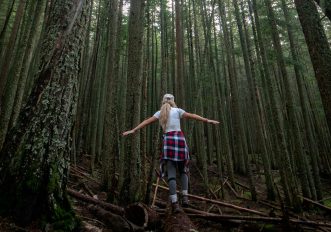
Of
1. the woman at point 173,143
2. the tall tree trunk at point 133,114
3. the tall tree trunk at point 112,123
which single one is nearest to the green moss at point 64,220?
the woman at point 173,143

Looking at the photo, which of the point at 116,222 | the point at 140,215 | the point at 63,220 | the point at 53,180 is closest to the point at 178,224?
the point at 140,215

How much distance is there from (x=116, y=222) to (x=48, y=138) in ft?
4.26

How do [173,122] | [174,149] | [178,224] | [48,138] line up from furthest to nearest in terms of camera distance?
1. [173,122]
2. [174,149]
3. [178,224]
4. [48,138]

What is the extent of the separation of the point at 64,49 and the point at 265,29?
702cm

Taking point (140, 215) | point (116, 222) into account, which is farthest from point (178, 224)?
point (116, 222)

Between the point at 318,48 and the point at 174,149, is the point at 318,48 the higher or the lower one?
the higher one

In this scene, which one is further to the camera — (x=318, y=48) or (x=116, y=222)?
(x=318, y=48)

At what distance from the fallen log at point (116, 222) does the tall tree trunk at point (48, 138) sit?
71cm

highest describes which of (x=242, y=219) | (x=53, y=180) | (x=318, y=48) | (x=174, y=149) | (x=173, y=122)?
(x=318, y=48)

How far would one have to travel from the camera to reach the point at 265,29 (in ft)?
26.6

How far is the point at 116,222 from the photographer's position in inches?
118

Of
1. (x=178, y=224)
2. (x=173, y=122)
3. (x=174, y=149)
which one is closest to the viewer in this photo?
(x=178, y=224)

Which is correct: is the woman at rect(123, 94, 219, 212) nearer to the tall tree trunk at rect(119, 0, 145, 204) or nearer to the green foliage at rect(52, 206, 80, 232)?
the tall tree trunk at rect(119, 0, 145, 204)

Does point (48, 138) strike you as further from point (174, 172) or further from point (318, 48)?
point (318, 48)
